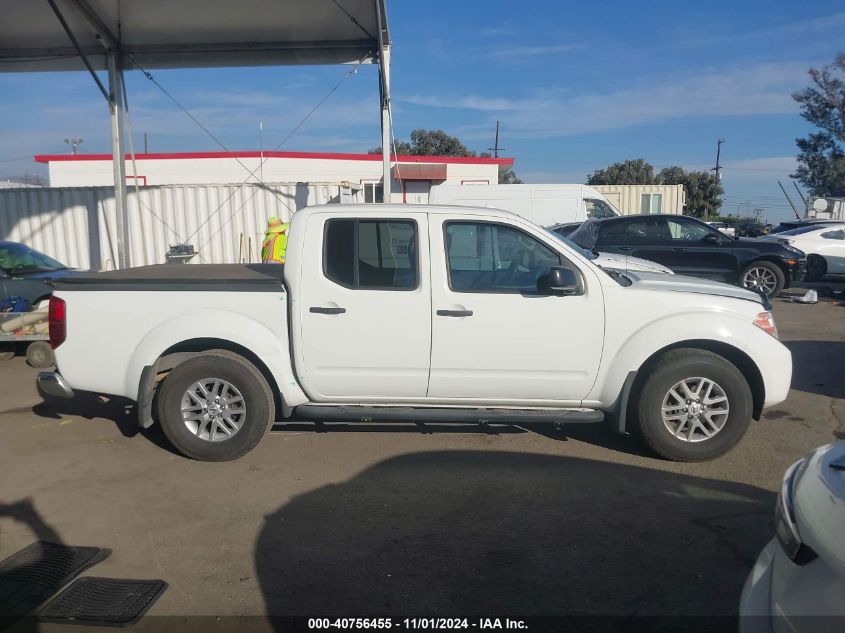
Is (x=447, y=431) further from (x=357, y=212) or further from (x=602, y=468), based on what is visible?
(x=357, y=212)

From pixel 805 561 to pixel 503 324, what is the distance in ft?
10.5

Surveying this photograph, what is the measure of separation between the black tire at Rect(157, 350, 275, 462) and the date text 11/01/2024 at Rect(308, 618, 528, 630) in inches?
85.8

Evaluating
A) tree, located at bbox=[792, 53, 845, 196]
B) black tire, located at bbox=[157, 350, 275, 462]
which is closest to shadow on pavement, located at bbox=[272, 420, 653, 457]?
black tire, located at bbox=[157, 350, 275, 462]

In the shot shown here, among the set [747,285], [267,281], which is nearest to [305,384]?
[267,281]

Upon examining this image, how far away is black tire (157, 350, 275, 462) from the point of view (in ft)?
17.3

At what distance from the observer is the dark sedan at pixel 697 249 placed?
13.7 meters

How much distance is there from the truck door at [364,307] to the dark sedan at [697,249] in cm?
899

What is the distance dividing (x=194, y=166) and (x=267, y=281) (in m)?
26.2

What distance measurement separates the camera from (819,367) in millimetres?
8688

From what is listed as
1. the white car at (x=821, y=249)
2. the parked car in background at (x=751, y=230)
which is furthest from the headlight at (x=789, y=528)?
the parked car in background at (x=751, y=230)

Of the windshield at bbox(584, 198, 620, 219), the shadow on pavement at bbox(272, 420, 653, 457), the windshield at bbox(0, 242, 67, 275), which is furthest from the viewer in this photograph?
the windshield at bbox(584, 198, 620, 219)

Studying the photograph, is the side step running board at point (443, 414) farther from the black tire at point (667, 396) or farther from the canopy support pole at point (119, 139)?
the canopy support pole at point (119, 139)

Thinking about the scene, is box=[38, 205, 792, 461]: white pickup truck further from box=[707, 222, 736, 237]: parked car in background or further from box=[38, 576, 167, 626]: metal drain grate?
box=[707, 222, 736, 237]: parked car in background

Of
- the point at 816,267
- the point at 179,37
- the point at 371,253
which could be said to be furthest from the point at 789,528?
the point at 816,267
